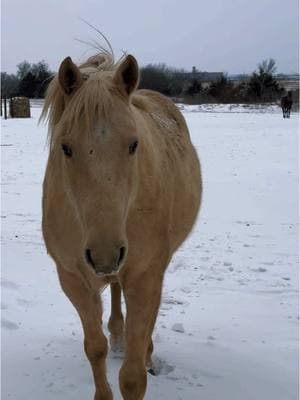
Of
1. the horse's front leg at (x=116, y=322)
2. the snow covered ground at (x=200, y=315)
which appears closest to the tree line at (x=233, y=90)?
the snow covered ground at (x=200, y=315)

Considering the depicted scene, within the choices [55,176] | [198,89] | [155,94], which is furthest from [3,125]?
[198,89]

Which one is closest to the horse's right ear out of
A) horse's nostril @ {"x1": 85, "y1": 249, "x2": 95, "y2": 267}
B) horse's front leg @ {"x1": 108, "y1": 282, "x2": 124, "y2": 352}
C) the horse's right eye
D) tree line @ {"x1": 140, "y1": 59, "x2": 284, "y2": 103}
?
the horse's right eye

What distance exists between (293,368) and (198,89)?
4859cm

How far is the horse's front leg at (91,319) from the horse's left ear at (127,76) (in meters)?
1.01

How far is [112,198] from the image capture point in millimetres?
1921

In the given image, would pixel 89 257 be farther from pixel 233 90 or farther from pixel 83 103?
pixel 233 90

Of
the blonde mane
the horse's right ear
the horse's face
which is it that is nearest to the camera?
the horse's face

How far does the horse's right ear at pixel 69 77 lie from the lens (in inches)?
84.7

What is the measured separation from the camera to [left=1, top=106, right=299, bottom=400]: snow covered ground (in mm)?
3076

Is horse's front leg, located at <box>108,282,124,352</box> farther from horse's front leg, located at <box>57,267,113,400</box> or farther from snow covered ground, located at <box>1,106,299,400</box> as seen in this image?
horse's front leg, located at <box>57,267,113,400</box>

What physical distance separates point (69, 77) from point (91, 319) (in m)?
1.35

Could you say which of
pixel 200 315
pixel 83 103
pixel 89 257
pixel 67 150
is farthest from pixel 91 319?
pixel 200 315

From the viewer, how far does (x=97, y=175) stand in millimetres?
1929

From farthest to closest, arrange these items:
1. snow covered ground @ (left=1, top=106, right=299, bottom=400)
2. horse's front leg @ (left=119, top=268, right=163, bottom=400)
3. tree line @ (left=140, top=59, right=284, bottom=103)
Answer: tree line @ (left=140, top=59, right=284, bottom=103), snow covered ground @ (left=1, top=106, right=299, bottom=400), horse's front leg @ (left=119, top=268, right=163, bottom=400)
